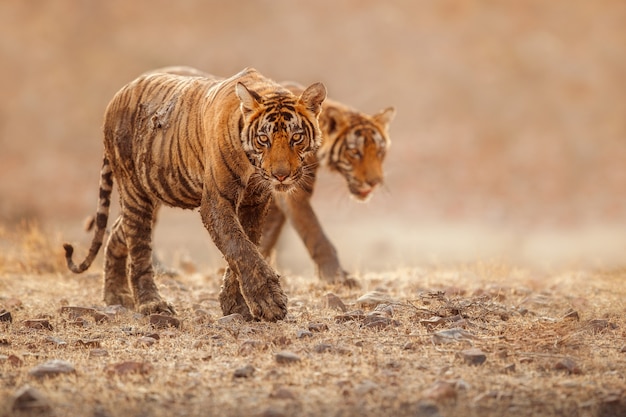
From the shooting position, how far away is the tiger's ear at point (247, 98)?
5453 mm

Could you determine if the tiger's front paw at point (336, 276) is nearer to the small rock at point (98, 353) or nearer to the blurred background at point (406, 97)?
the small rock at point (98, 353)

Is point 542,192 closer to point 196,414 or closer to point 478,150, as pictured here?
point 478,150

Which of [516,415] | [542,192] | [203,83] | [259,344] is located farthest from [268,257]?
[542,192]

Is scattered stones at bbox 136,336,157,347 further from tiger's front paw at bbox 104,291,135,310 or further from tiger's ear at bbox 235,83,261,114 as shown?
tiger's front paw at bbox 104,291,135,310

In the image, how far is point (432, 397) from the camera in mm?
4258

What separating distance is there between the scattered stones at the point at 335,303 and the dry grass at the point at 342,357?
0.09 metres

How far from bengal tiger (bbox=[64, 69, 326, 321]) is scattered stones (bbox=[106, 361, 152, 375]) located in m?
0.95

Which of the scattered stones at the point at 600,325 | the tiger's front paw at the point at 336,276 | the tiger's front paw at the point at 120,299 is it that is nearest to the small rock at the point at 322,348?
the scattered stones at the point at 600,325

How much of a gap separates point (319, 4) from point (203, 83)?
22053 millimetres

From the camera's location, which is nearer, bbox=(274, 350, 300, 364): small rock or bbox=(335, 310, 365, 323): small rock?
bbox=(274, 350, 300, 364): small rock

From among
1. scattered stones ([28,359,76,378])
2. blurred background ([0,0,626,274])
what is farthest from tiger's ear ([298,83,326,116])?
blurred background ([0,0,626,274])

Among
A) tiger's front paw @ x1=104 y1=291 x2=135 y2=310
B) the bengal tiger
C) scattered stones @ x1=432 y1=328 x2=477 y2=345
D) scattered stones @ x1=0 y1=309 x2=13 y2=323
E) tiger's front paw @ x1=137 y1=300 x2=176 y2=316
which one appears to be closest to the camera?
scattered stones @ x1=432 y1=328 x2=477 y2=345

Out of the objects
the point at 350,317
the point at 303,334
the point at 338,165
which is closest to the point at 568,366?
the point at 303,334

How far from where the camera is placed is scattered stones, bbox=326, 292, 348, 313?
636cm
